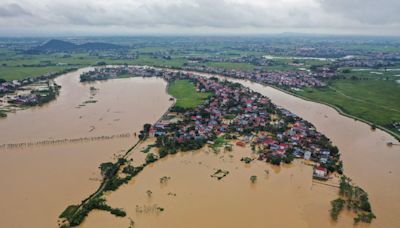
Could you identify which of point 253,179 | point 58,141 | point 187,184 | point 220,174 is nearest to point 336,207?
point 253,179

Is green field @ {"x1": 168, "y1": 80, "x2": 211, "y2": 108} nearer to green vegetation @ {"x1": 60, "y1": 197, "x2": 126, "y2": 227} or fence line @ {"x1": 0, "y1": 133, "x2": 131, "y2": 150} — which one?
fence line @ {"x1": 0, "y1": 133, "x2": 131, "y2": 150}

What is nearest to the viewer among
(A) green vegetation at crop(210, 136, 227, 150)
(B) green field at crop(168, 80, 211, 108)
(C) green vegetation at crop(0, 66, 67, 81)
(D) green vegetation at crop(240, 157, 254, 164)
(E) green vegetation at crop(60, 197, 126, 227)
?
(E) green vegetation at crop(60, 197, 126, 227)

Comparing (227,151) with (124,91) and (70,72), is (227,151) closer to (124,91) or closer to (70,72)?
(124,91)

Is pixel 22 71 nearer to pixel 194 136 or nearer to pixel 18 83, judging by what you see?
pixel 18 83

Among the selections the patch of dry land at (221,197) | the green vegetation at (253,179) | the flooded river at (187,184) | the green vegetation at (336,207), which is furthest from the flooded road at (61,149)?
the green vegetation at (336,207)

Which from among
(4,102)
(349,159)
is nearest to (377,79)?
(349,159)

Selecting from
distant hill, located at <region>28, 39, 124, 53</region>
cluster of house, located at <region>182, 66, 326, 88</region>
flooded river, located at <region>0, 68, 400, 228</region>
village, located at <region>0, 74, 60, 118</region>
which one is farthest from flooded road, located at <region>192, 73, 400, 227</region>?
distant hill, located at <region>28, 39, 124, 53</region>
